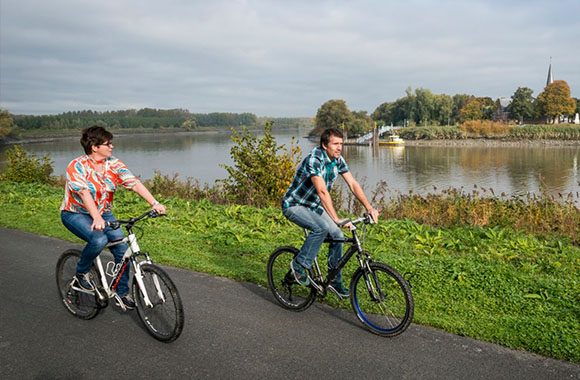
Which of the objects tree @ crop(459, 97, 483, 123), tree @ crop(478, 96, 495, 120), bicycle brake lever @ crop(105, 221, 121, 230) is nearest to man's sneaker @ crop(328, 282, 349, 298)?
bicycle brake lever @ crop(105, 221, 121, 230)

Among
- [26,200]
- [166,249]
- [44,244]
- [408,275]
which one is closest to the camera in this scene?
[408,275]

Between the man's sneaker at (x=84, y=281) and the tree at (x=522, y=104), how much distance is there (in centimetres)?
10858

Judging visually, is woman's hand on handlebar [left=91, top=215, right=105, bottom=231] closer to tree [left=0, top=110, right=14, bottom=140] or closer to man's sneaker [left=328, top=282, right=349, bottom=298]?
man's sneaker [left=328, top=282, right=349, bottom=298]

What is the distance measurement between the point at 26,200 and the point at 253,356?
10907 mm

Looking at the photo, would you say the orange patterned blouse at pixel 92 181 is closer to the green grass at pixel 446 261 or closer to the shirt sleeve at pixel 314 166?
the shirt sleeve at pixel 314 166

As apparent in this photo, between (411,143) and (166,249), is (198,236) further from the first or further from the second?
(411,143)

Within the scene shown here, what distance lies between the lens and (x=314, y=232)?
4.40m

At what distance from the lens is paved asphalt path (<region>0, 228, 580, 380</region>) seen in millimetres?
3482

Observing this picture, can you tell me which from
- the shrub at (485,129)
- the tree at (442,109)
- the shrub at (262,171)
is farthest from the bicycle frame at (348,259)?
the tree at (442,109)

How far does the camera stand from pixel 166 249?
7211mm

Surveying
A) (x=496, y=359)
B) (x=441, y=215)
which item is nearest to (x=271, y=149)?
(x=441, y=215)

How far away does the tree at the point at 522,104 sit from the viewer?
315 ft

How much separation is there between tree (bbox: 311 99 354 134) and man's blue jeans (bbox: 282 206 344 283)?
9390 cm

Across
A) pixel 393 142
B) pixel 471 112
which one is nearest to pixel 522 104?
pixel 471 112
